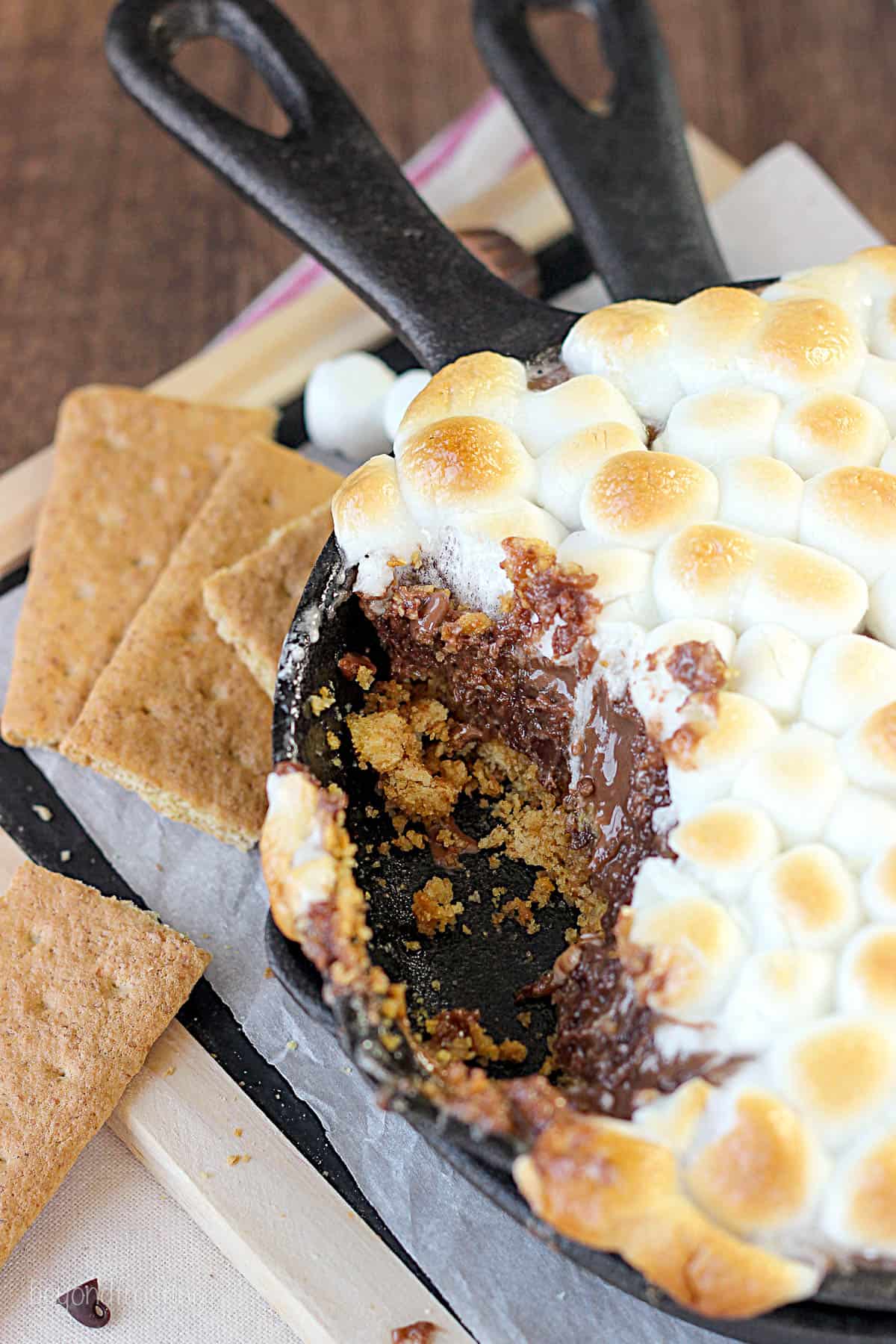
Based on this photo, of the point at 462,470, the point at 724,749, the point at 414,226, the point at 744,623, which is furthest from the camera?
the point at 414,226

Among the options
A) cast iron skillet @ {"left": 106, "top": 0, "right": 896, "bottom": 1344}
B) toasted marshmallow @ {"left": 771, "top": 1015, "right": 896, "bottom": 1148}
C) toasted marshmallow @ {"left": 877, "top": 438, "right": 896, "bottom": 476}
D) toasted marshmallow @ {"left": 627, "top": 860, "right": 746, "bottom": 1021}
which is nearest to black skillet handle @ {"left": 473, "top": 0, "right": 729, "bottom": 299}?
cast iron skillet @ {"left": 106, "top": 0, "right": 896, "bottom": 1344}

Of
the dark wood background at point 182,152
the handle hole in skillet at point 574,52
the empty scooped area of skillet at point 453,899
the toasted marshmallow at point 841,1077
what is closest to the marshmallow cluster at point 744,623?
the toasted marshmallow at point 841,1077

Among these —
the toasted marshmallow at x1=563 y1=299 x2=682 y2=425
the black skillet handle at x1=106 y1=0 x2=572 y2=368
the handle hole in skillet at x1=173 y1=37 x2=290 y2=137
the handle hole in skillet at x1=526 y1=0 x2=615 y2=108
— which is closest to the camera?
the toasted marshmallow at x1=563 y1=299 x2=682 y2=425

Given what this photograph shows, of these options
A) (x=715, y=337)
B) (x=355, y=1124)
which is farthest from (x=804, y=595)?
(x=355, y=1124)

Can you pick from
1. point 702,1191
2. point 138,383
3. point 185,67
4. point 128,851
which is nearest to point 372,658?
point 128,851

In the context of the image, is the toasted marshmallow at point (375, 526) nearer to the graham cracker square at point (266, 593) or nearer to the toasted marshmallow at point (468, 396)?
the toasted marshmallow at point (468, 396)

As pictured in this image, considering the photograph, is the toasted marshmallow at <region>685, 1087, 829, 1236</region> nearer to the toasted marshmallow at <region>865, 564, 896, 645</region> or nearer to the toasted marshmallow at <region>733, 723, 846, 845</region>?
the toasted marshmallow at <region>733, 723, 846, 845</region>

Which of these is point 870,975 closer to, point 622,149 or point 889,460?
point 889,460
